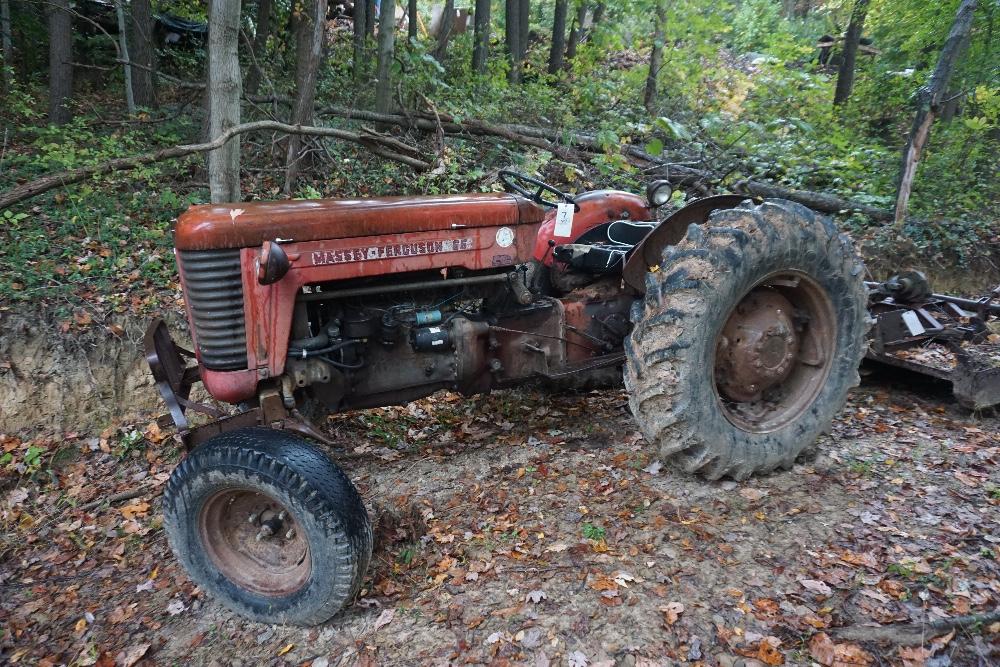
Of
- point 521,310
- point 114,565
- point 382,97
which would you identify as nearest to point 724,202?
point 521,310

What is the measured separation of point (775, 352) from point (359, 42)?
907 cm

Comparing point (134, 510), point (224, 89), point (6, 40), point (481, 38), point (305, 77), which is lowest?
point (134, 510)

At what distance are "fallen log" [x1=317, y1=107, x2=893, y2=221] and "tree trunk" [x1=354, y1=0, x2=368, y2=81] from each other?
1.85 m

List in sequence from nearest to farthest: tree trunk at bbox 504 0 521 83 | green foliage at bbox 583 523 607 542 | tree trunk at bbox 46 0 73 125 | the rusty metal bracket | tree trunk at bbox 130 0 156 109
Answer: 1. green foliage at bbox 583 523 607 542
2. the rusty metal bracket
3. tree trunk at bbox 46 0 73 125
4. tree trunk at bbox 130 0 156 109
5. tree trunk at bbox 504 0 521 83

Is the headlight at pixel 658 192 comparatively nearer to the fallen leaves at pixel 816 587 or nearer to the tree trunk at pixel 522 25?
the fallen leaves at pixel 816 587

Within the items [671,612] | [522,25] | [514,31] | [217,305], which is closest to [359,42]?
[514,31]

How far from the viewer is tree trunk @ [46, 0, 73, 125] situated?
7.23 meters

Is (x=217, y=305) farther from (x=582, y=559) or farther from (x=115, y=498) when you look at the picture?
(x=582, y=559)

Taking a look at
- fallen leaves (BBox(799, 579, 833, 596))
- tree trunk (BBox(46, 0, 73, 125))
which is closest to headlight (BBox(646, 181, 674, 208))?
fallen leaves (BBox(799, 579, 833, 596))

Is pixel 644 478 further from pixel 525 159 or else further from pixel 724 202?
pixel 525 159

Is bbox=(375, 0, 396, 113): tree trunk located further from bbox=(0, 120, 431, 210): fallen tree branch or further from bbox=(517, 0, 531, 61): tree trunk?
bbox=(517, 0, 531, 61): tree trunk

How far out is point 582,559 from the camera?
286 centimetres

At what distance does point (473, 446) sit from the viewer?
4145mm

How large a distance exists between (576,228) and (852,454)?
6.66ft
